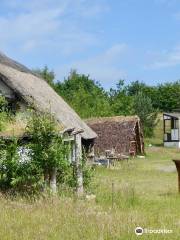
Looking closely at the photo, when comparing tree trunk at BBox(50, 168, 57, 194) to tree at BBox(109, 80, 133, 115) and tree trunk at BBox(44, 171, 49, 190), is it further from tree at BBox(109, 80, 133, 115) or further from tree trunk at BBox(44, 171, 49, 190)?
tree at BBox(109, 80, 133, 115)

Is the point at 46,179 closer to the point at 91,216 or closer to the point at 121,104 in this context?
the point at 91,216

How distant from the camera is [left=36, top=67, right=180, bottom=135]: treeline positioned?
47.6 metres

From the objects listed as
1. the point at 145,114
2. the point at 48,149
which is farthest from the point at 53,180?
the point at 145,114

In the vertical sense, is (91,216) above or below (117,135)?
below

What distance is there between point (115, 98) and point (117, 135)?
1379 cm

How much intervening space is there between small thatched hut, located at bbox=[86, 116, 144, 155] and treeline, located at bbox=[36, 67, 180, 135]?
483 cm

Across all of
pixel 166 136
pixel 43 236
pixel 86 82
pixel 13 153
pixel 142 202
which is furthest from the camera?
pixel 86 82

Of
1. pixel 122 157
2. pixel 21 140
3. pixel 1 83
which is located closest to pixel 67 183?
pixel 21 140

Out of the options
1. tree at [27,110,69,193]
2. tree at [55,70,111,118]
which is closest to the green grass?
tree at [27,110,69,193]

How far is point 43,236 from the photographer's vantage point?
802cm

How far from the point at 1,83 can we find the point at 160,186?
277 inches

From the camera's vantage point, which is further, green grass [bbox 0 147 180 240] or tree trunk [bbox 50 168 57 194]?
tree trunk [bbox 50 168 57 194]

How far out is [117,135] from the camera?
131 feet

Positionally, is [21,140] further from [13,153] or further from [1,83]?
[1,83]
